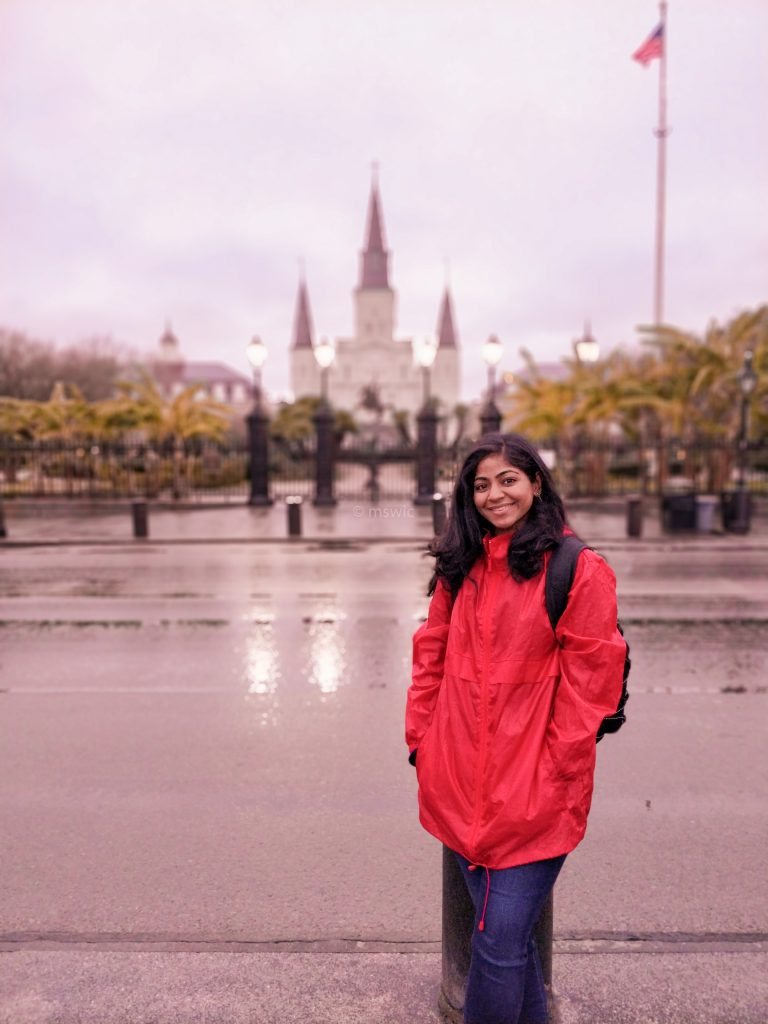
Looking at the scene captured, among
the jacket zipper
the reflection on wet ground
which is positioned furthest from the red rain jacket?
the reflection on wet ground

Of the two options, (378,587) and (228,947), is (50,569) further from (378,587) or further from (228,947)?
(228,947)

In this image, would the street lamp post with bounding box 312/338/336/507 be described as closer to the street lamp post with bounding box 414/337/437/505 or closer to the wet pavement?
the street lamp post with bounding box 414/337/437/505

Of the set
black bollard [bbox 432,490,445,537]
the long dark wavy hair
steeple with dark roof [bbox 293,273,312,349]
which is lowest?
black bollard [bbox 432,490,445,537]

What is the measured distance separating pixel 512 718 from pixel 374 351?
4594 inches

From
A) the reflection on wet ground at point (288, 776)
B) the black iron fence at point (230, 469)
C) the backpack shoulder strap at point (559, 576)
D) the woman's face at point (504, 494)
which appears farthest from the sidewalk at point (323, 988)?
the black iron fence at point (230, 469)

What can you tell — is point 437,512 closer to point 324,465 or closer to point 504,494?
point 504,494

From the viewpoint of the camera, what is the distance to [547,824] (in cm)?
207

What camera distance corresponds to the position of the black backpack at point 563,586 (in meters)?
2.15

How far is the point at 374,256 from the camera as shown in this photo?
114m

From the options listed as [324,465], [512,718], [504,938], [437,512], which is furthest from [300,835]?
[324,465]

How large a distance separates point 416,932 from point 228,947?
69cm

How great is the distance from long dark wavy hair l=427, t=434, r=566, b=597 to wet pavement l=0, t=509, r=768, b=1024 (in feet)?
4.68

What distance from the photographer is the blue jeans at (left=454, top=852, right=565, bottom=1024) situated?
2.03 m

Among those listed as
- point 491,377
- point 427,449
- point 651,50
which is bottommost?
point 427,449
